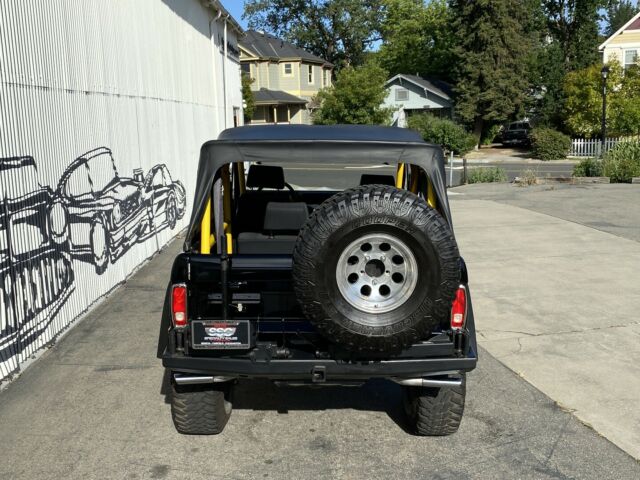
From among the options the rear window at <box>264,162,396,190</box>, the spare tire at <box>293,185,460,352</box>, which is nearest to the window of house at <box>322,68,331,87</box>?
the rear window at <box>264,162,396,190</box>

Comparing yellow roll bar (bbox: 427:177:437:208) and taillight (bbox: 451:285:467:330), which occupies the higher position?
yellow roll bar (bbox: 427:177:437:208)

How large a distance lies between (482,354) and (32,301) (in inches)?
164

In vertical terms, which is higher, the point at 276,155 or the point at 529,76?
the point at 529,76

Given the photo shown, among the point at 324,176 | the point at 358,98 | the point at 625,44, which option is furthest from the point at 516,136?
the point at 324,176

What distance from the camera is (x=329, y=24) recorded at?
69.8 metres

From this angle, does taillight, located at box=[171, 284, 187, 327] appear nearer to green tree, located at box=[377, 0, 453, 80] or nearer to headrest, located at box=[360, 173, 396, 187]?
headrest, located at box=[360, 173, 396, 187]

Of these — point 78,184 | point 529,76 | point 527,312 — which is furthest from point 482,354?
point 529,76

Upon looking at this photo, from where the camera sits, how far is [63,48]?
7.09m

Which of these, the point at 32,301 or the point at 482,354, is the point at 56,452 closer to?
the point at 32,301

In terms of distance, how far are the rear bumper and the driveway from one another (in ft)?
2.09

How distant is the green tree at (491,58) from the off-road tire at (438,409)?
3960 cm

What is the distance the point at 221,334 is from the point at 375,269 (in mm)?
975

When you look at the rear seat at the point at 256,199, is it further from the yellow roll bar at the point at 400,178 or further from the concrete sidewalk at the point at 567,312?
the concrete sidewalk at the point at 567,312

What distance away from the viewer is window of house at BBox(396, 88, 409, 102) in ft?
161
